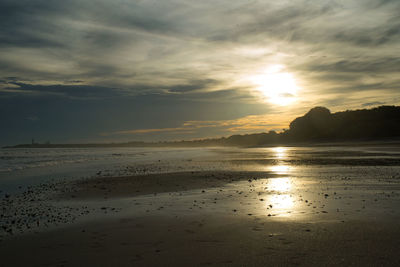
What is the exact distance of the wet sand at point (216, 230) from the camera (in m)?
6.19

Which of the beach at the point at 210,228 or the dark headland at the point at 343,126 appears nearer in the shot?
the beach at the point at 210,228

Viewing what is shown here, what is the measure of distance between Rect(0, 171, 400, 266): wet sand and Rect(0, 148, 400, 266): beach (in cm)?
3

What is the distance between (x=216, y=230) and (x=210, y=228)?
0.28m

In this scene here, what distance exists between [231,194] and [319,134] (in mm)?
120309

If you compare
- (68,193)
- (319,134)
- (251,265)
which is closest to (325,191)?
(251,265)

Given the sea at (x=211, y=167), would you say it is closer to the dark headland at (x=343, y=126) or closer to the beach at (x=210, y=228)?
the beach at (x=210, y=228)

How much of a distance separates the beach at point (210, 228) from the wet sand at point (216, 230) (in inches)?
1.1

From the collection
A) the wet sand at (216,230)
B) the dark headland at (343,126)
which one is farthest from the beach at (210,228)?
the dark headland at (343,126)

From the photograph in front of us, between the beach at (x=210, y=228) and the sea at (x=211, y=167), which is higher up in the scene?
the beach at (x=210, y=228)

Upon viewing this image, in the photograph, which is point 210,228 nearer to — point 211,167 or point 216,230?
point 216,230

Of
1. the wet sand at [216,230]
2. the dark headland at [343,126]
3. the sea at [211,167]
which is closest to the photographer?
the wet sand at [216,230]

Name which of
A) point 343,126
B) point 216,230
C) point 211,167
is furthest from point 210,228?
point 343,126

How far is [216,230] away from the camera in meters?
8.15

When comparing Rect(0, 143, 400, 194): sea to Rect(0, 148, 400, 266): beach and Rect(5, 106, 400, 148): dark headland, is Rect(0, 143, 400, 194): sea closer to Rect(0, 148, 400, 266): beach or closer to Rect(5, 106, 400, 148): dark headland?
Rect(0, 148, 400, 266): beach
